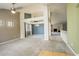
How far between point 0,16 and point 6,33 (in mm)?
660

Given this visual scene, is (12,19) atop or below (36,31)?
atop

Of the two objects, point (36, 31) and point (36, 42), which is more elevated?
point (36, 31)

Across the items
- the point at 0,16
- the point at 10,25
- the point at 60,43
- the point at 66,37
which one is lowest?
the point at 60,43

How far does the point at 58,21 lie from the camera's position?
2.84m

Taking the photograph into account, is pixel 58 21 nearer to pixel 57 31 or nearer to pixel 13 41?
pixel 57 31

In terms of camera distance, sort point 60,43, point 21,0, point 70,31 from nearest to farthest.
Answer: point 21,0 < point 70,31 < point 60,43

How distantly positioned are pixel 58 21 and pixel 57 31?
0.30 m

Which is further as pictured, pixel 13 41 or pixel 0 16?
pixel 13 41

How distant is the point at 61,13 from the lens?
2742mm

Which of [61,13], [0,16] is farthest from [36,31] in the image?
[0,16]

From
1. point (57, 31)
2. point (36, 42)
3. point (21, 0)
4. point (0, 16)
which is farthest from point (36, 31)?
point (21, 0)

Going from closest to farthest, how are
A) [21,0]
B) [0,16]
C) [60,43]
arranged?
[21,0], [0,16], [60,43]

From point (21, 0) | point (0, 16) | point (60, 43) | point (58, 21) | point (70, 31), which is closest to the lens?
point (21, 0)

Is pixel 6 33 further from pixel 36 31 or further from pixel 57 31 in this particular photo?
pixel 57 31
